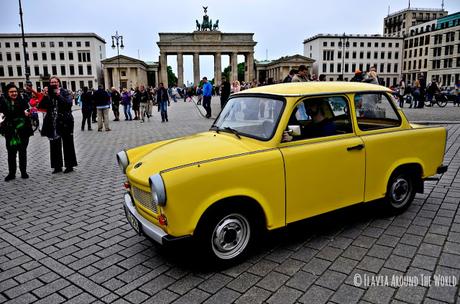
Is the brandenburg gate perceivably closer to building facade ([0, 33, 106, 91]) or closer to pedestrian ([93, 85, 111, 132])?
building facade ([0, 33, 106, 91])

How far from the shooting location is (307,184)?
415cm

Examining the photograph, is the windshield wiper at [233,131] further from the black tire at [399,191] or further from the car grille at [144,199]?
the black tire at [399,191]

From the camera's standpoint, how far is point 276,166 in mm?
3924

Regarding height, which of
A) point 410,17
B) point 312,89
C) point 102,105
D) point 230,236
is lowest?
point 230,236

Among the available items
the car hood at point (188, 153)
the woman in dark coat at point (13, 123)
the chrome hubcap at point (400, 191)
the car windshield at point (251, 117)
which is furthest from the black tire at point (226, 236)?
the woman in dark coat at point (13, 123)

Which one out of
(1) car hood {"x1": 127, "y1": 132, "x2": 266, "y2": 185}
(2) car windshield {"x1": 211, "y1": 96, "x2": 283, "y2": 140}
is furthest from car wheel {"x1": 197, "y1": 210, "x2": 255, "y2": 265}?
(2) car windshield {"x1": 211, "y1": 96, "x2": 283, "y2": 140}

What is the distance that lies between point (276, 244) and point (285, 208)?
69cm

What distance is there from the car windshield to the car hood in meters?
0.14

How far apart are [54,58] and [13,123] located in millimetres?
113882

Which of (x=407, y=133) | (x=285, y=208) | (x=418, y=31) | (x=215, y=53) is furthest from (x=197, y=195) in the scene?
(x=418, y=31)

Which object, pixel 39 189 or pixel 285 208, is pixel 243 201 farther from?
pixel 39 189

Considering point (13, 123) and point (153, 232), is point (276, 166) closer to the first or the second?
point (153, 232)

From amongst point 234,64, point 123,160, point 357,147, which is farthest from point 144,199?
point 234,64

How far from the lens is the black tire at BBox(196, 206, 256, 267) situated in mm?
3611
